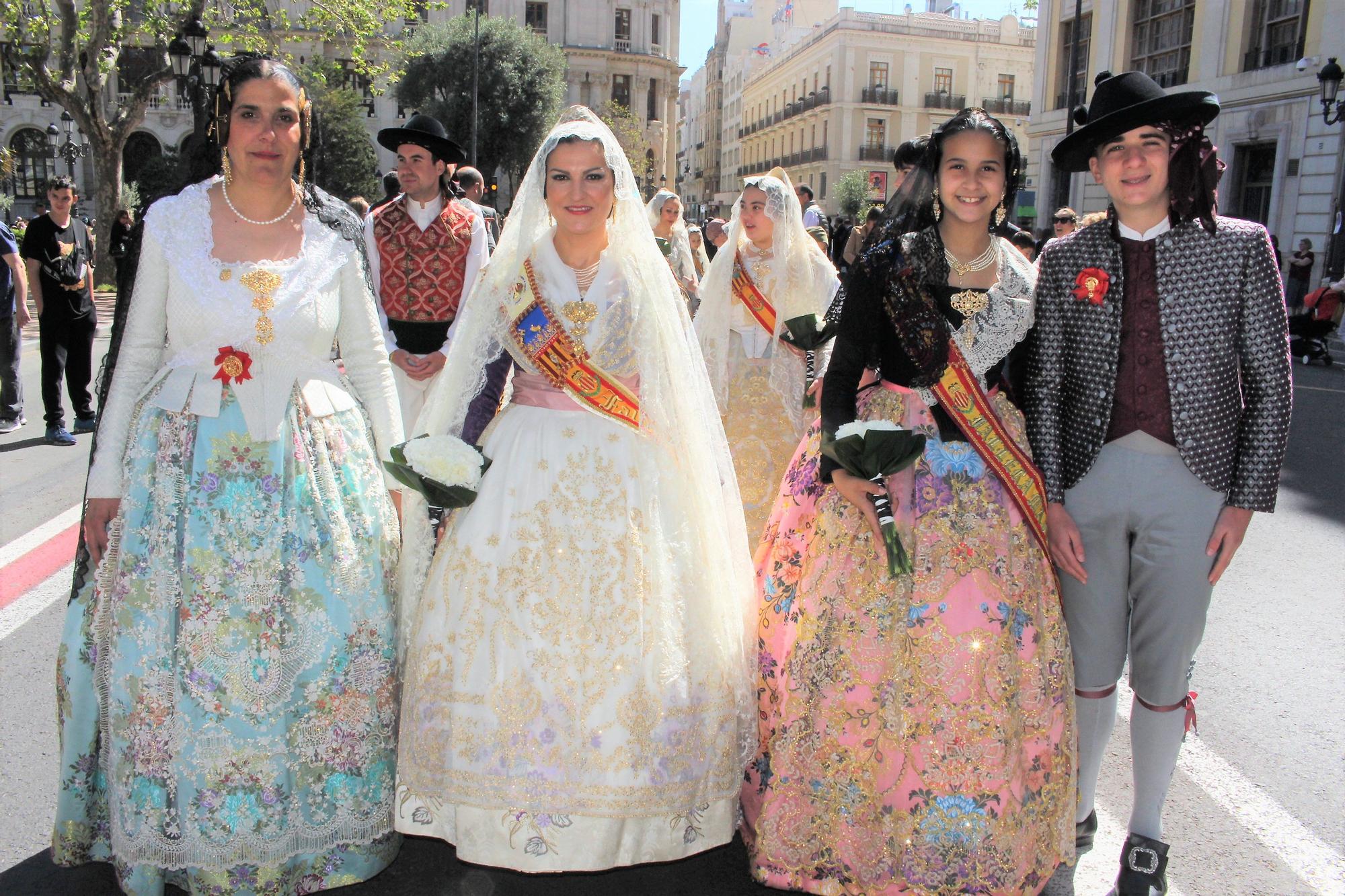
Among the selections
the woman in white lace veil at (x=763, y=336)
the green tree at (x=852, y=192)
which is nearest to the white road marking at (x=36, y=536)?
the woman in white lace veil at (x=763, y=336)

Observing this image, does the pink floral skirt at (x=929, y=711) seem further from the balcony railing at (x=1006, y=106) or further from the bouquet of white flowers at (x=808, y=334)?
the balcony railing at (x=1006, y=106)

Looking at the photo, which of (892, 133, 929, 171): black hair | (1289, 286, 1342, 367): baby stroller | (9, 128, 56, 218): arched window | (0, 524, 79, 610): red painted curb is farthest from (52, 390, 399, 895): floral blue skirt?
(9, 128, 56, 218): arched window

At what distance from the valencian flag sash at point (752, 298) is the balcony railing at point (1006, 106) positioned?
57.3 m

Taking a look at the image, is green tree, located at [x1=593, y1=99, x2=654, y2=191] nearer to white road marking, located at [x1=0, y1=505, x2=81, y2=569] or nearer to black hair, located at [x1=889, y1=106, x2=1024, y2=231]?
white road marking, located at [x1=0, y1=505, x2=81, y2=569]

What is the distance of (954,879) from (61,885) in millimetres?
2272

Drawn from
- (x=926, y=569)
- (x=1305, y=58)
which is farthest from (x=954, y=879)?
(x=1305, y=58)

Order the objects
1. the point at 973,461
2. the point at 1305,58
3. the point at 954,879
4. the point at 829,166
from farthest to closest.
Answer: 1. the point at 829,166
2. the point at 1305,58
3. the point at 973,461
4. the point at 954,879

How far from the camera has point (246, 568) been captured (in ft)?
8.31

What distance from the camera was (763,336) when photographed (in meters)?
4.95

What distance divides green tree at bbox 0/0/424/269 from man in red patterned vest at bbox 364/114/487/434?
1391 centimetres

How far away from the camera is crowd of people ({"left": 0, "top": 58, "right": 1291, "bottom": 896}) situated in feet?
8.25

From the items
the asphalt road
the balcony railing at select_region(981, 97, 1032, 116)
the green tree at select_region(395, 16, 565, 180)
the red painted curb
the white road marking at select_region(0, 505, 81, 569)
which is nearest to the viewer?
the asphalt road

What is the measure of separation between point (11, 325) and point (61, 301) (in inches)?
16.3

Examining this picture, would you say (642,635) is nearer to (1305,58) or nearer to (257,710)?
(257,710)
